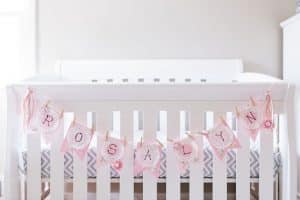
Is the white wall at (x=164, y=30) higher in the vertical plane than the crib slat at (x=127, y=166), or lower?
higher

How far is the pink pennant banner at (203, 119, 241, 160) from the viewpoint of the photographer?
1.25 metres

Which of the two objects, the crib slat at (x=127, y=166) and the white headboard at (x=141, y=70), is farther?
the white headboard at (x=141, y=70)

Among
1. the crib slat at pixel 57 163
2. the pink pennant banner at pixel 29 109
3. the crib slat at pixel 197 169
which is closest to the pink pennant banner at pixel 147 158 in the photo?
the crib slat at pixel 197 169

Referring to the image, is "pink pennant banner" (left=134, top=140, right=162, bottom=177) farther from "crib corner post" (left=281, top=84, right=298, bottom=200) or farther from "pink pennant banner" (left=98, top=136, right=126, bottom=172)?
"crib corner post" (left=281, top=84, right=298, bottom=200)

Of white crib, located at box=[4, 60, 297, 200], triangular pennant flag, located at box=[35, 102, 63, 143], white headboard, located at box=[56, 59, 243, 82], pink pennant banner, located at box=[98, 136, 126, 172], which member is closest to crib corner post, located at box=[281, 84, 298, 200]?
white crib, located at box=[4, 60, 297, 200]

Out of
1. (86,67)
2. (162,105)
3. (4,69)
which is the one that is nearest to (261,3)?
(86,67)

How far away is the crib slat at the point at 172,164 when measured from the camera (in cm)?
126

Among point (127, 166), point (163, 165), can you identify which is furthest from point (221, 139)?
point (127, 166)

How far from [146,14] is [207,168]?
112 cm

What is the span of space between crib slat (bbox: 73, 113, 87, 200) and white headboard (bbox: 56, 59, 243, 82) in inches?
33.8

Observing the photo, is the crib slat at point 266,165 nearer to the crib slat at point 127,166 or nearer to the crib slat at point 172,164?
the crib slat at point 172,164

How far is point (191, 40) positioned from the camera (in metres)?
2.14

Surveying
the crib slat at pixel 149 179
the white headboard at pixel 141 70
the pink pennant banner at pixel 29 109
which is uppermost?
the white headboard at pixel 141 70

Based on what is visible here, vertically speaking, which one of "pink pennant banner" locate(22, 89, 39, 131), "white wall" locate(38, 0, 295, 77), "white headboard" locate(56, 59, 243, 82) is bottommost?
"pink pennant banner" locate(22, 89, 39, 131)
